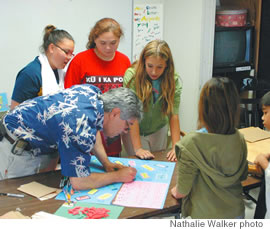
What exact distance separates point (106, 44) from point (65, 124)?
2.95 ft

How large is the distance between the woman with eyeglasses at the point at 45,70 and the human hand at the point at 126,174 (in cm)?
83

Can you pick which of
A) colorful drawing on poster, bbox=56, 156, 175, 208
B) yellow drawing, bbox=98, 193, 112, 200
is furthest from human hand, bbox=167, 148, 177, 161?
yellow drawing, bbox=98, 193, 112, 200

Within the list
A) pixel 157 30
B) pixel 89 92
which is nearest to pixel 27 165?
pixel 89 92

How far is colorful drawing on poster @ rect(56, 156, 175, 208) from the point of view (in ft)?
4.63

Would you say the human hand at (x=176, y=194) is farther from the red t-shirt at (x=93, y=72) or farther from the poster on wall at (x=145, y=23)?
the poster on wall at (x=145, y=23)

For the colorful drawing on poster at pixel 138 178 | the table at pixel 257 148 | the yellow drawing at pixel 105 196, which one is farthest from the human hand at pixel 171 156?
the yellow drawing at pixel 105 196

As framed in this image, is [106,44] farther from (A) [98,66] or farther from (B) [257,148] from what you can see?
(B) [257,148]

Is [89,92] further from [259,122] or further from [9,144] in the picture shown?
[259,122]

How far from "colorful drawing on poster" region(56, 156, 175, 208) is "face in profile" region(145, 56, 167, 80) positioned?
0.56 m

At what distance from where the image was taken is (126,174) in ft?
5.13

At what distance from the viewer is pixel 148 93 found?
199 cm

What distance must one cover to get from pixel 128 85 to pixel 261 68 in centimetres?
187

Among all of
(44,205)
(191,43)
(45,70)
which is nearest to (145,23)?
(191,43)

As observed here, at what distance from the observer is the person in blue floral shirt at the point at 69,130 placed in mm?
1374
